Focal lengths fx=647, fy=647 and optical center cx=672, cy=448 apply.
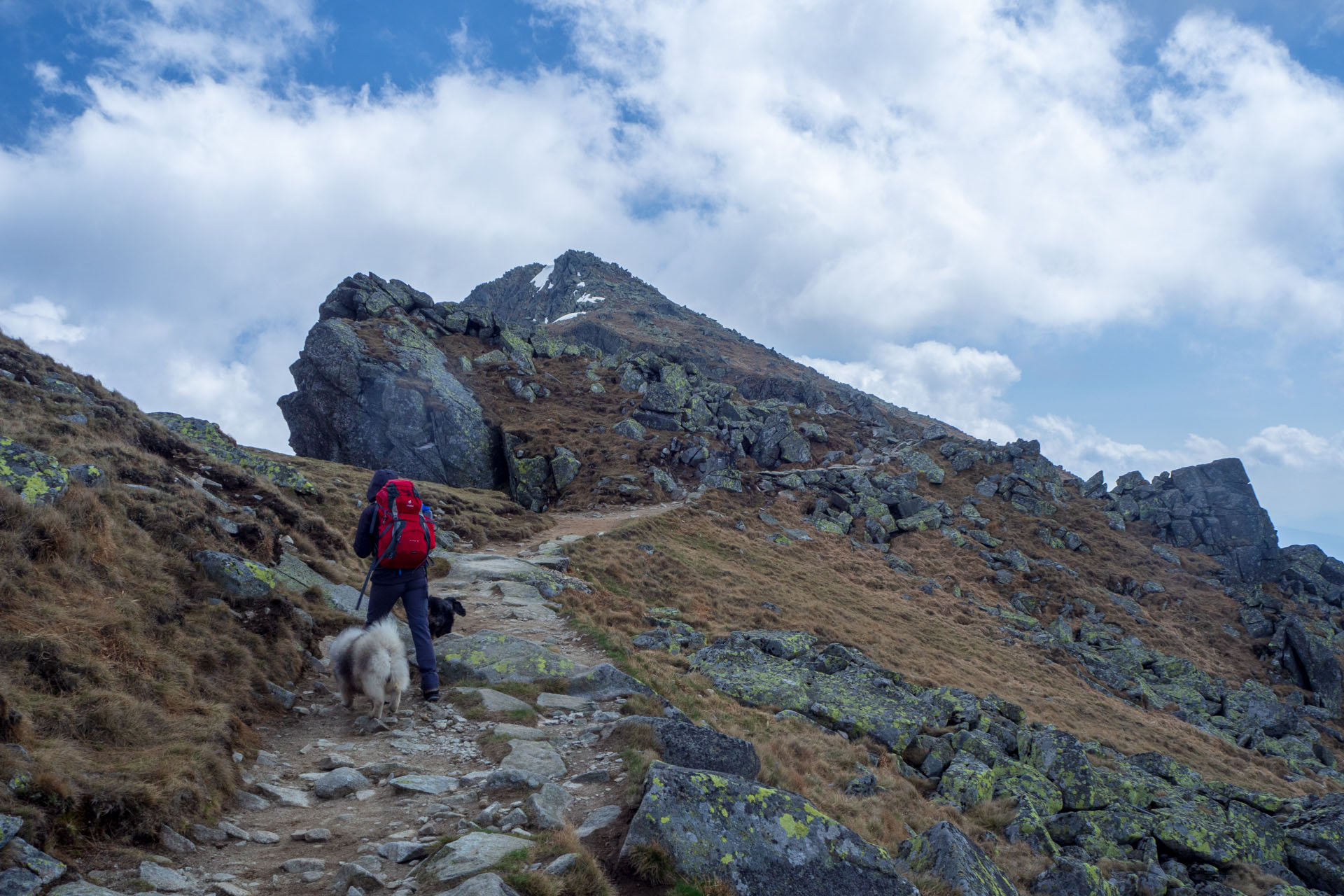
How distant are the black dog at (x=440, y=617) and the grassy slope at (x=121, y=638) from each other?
162 centimetres

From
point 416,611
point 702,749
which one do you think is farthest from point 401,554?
point 702,749

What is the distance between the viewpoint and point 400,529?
938 centimetres

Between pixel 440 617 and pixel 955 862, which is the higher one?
pixel 440 617

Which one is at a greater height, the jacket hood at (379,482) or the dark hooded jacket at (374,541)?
the jacket hood at (379,482)

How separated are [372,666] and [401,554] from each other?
1623 millimetres

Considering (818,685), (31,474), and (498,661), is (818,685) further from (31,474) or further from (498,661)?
(31,474)

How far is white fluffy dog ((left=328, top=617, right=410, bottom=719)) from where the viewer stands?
8414 millimetres

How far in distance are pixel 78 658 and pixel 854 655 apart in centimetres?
1857

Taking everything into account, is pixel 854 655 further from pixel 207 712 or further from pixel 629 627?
pixel 207 712

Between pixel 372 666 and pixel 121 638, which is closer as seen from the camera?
pixel 121 638

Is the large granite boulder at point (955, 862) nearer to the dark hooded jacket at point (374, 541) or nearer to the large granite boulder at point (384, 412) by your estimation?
the dark hooded jacket at point (374, 541)

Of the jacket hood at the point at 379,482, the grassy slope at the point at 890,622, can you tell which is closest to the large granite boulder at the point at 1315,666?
the grassy slope at the point at 890,622

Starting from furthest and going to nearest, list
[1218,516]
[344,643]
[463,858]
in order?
[1218,516]
[344,643]
[463,858]

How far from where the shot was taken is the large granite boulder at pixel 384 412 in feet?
136
